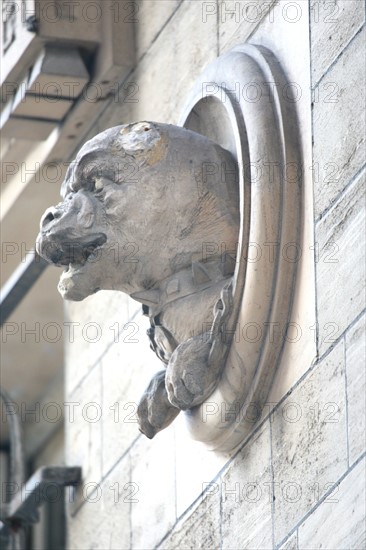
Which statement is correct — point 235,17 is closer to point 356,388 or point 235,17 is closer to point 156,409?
point 156,409

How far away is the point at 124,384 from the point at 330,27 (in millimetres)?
1597

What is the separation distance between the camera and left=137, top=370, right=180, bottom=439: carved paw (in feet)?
14.6

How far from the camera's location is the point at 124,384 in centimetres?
538

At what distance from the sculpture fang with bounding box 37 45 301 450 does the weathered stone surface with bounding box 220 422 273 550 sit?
2.4 inches

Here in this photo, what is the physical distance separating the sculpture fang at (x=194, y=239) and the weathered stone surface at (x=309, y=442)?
15 centimetres

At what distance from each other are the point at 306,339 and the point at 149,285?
56 centimetres

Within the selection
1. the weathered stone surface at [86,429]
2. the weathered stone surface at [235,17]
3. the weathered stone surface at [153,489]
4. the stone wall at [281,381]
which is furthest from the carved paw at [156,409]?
the weathered stone surface at [86,429]

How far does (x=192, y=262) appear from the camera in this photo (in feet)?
14.4

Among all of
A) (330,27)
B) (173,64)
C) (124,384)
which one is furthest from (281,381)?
(173,64)

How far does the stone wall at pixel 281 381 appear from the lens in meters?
3.80

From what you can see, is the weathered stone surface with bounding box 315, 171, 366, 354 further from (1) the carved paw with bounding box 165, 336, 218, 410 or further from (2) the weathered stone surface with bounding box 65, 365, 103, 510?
(2) the weathered stone surface with bounding box 65, 365, 103, 510

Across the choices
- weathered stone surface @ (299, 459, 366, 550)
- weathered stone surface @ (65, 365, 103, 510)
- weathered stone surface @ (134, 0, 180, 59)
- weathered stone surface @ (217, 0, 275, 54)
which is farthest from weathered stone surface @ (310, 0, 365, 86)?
weathered stone surface @ (65, 365, 103, 510)

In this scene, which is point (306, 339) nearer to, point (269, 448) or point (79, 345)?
point (269, 448)

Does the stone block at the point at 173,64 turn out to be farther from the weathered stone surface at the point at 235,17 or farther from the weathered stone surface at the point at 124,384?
the weathered stone surface at the point at 124,384
